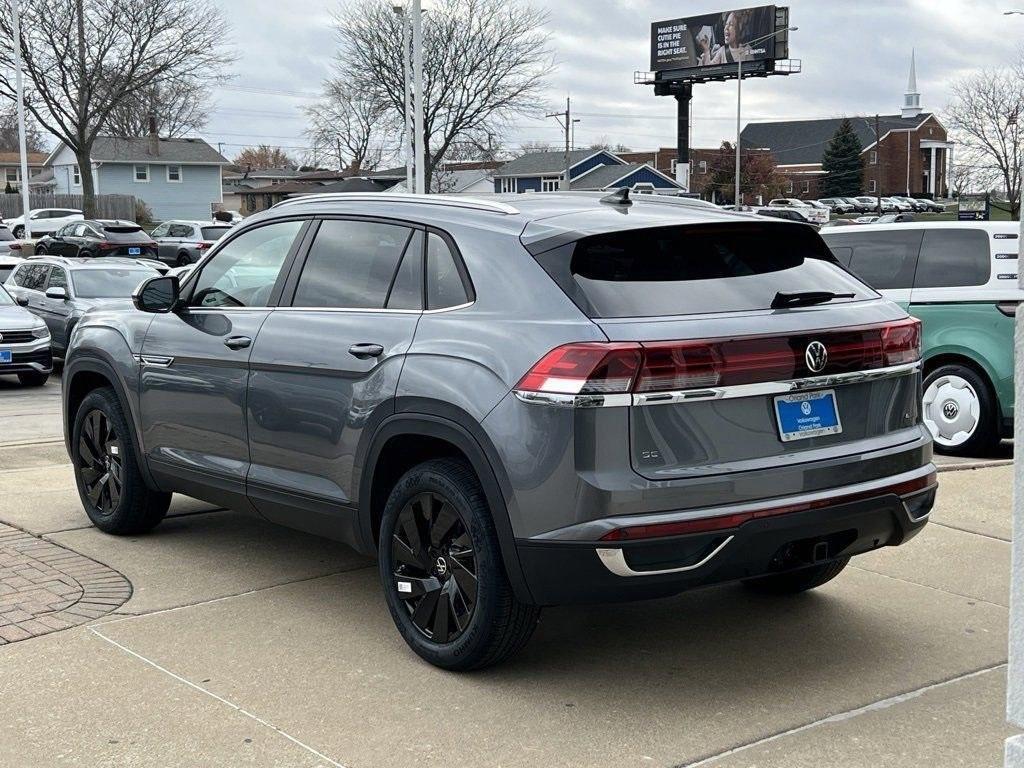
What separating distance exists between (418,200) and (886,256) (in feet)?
20.4

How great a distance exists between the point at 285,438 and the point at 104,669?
3.90 ft

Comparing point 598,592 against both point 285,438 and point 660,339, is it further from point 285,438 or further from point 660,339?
point 285,438

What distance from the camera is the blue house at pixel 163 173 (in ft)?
243

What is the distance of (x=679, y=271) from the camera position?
4.40m

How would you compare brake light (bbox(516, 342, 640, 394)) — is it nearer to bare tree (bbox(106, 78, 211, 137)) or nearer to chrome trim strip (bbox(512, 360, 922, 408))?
chrome trim strip (bbox(512, 360, 922, 408))

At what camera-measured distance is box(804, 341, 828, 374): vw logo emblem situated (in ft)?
14.0

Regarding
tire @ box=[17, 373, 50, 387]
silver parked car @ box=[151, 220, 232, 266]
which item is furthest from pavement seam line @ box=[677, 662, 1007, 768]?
silver parked car @ box=[151, 220, 232, 266]

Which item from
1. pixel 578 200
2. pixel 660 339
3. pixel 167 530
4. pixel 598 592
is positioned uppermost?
pixel 578 200

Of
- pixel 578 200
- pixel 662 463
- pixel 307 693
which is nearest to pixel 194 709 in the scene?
pixel 307 693

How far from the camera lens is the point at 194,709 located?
4234 millimetres

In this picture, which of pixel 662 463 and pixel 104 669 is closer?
pixel 662 463

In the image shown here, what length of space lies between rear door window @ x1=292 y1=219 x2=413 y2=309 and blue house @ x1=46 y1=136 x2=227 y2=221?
71.9 metres

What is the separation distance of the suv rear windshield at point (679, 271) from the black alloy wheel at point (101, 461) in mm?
3198

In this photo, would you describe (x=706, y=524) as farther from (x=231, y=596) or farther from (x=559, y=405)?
(x=231, y=596)
